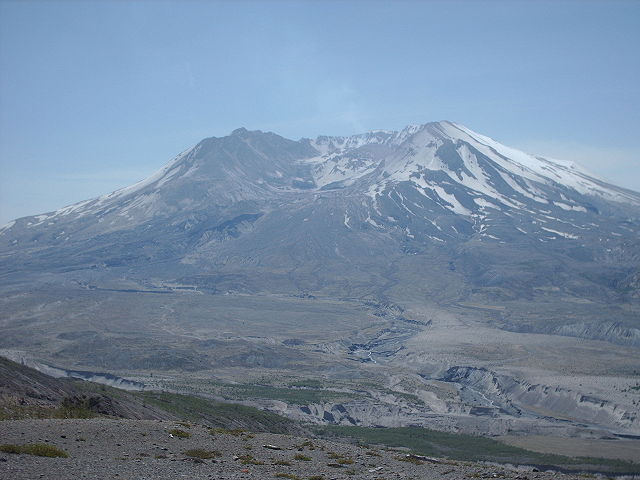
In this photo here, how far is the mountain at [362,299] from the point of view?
7850 cm

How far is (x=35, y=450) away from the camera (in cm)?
1405

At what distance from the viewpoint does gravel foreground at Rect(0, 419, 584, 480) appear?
44.7ft

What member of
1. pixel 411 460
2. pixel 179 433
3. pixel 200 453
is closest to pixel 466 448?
pixel 411 460

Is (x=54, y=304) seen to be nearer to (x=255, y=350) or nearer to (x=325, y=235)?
(x=255, y=350)

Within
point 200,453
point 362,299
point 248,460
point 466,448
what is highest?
point 200,453

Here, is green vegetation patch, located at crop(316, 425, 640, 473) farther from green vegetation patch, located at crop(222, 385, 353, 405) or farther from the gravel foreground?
the gravel foreground

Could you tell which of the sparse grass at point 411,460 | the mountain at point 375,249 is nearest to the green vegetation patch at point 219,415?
the sparse grass at point 411,460

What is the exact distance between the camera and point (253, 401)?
57281 millimetres

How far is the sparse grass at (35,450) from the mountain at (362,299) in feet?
139

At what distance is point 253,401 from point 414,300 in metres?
77.9

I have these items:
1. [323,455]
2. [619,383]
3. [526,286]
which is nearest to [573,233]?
[526,286]

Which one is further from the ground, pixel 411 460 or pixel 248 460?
pixel 248 460

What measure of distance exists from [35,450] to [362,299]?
4795 inches

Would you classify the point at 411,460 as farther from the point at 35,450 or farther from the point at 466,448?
the point at 466,448
